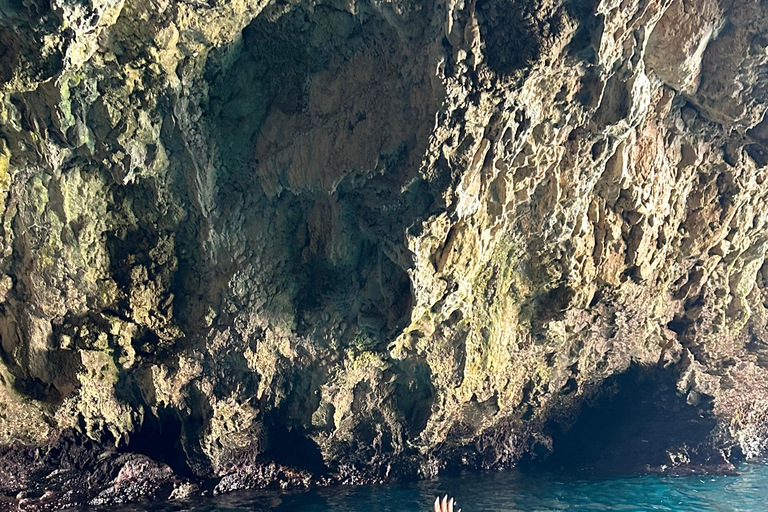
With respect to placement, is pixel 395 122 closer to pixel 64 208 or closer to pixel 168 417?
pixel 64 208

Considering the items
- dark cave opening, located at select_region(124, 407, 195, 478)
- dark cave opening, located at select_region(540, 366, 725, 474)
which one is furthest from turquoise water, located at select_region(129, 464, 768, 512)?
dark cave opening, located at select_region(124, 407, 195, 478)

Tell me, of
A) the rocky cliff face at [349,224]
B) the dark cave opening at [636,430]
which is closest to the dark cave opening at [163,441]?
the rocky cliff face at [349,224]

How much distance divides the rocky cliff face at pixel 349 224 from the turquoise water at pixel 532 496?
2.76ft

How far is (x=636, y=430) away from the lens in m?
18.9

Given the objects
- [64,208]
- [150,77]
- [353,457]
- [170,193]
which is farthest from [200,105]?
[353,457]

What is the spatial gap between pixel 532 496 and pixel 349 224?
9.28 metres

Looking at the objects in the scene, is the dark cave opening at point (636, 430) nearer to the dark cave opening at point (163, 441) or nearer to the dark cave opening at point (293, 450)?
the dark cave opening at point (293, 450)

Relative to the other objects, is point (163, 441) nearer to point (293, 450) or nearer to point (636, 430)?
point (293, 450)

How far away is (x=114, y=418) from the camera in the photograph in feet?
48.6

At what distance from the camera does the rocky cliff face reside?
11.3 meters

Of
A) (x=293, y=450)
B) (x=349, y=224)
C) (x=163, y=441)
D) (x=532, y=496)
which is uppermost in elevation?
(x=349, y=224)

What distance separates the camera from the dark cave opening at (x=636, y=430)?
1817 centimetres

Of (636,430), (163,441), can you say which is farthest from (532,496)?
(163,441)

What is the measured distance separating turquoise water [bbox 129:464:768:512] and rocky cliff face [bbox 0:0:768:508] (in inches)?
33.1
